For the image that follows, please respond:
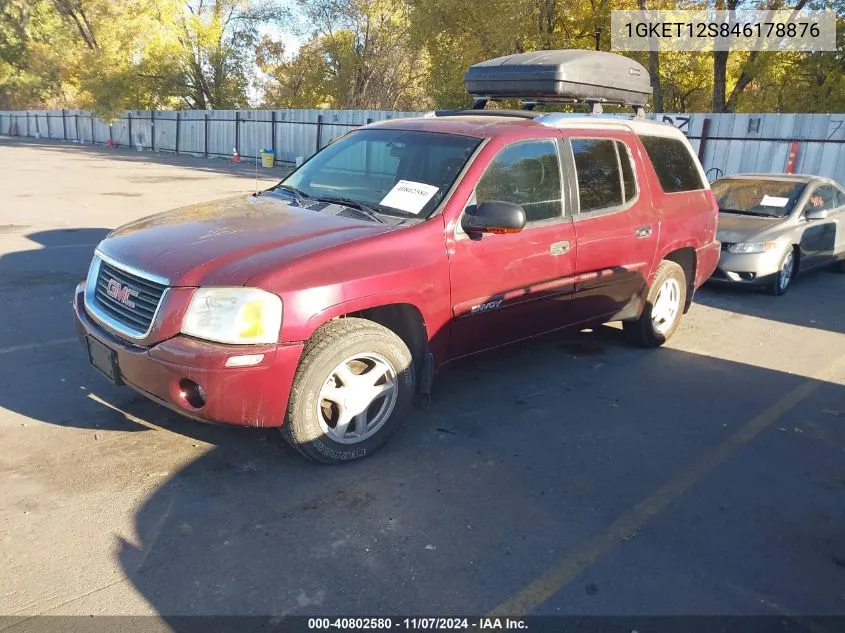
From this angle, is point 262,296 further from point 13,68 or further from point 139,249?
point 13,68

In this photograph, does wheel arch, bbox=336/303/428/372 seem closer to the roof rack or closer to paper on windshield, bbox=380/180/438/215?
paper on windshield, bbox=380/180/438/215

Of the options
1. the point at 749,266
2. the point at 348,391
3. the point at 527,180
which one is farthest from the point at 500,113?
the point at 749,266

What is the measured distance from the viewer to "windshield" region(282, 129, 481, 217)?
4148 millimetres

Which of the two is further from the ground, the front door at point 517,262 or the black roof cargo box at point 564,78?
the black roof cargo box at point 564,78

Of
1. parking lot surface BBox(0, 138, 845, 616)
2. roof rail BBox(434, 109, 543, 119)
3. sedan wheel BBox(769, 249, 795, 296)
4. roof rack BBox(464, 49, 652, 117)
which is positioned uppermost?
roof rack BBox(464, 49, 652, 117)

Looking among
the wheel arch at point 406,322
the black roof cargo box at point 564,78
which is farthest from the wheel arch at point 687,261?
the wheel arch at point 406,322

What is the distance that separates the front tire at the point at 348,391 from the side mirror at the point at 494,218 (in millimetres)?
806

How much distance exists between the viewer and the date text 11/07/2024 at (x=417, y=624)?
2557mm

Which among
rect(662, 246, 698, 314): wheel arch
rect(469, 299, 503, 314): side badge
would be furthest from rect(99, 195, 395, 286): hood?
rect(662, 246, 698, 314): wheel arch

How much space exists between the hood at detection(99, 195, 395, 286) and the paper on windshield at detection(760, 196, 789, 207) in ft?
22.8

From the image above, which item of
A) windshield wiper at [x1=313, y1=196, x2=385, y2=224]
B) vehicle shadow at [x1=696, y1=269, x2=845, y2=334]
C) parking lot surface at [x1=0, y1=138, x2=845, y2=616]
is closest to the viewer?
parking lot surface at [x1=0, y1=138, x2=845, y2=616]

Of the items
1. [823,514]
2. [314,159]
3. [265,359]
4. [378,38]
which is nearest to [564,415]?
[823,514]

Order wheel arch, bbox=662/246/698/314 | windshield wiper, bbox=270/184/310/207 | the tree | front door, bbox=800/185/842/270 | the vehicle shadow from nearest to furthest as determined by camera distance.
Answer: windshield wiper, bbox=270/184/310/207 → wheel arch, bbox=662/246/698/314 → the vehicle shadow → front door, bbox=800/185/842/270 → the tree

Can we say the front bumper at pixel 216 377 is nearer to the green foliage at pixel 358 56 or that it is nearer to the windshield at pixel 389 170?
the windshield at pixel 389 170
